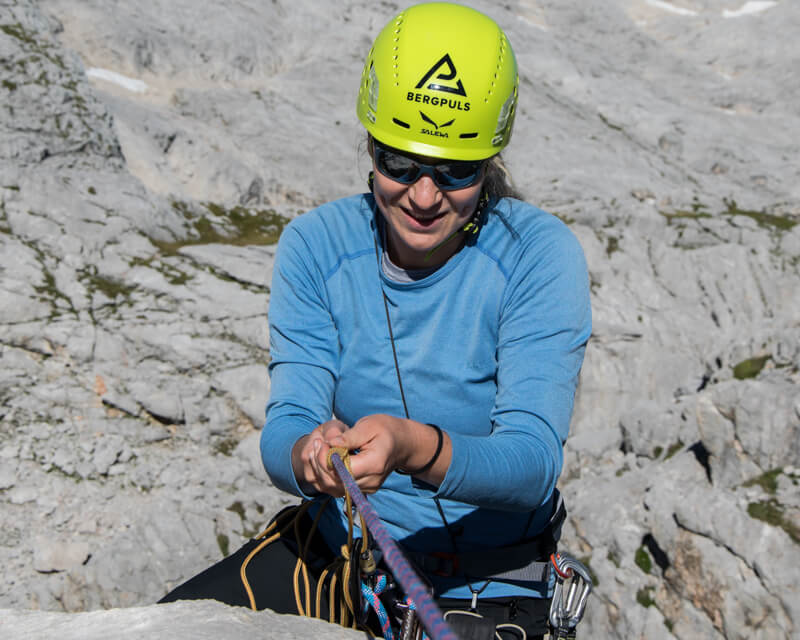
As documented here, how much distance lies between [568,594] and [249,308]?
11880 mm

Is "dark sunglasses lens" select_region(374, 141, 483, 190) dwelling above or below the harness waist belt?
above

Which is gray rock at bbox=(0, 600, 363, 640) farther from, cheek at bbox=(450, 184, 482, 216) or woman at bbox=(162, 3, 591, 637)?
cheek at bbox=(450, 184, 482, 216)

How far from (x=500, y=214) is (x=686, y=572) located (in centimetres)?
809

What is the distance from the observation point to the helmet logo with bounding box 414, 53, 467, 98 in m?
3.39

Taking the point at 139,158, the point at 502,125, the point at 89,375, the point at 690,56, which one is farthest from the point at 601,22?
the point at 502,125

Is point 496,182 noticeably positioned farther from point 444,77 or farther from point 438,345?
point 438,345

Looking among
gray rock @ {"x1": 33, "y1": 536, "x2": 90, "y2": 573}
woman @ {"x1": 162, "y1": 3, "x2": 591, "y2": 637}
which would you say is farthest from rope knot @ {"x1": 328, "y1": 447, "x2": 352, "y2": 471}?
gray rock @ {"x1": 33, "y1": 536, "x2": 90, "y2": 573}

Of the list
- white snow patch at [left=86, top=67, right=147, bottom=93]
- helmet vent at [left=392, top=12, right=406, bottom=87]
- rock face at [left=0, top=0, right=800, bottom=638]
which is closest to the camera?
helmet vent at [left=392, top=12, right=406, bottom=87]

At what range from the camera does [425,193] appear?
343 cm

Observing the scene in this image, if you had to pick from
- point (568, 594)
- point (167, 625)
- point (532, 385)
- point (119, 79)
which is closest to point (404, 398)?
point (532, 385)

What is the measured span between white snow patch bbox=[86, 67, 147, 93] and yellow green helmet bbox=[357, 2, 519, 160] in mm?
29691

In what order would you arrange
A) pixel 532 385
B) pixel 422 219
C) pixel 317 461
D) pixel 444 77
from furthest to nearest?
pixel 422 219 < pixel 444 77 < pixel 532 385 < pixel 317 461

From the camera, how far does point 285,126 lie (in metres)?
30.0

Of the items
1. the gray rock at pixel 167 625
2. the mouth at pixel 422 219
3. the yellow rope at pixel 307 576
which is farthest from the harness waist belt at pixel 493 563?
the mouth at pixel 422 219
